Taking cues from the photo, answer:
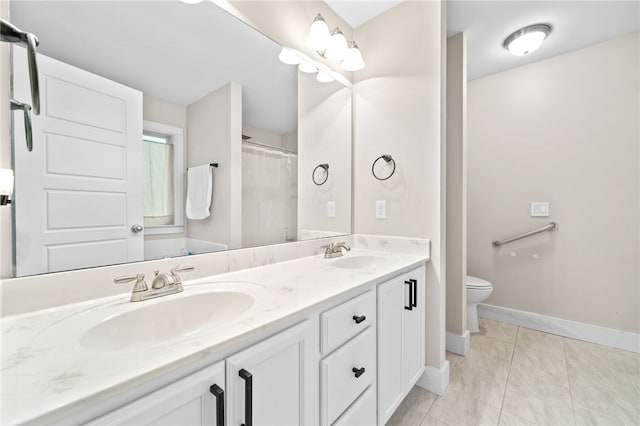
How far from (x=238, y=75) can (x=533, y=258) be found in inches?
112

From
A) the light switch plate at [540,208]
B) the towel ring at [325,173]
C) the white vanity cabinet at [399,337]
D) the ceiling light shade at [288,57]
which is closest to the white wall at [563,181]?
the light switch plate at [540,208]

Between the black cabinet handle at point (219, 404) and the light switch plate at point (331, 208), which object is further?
the light switch plate at point (331, 208)

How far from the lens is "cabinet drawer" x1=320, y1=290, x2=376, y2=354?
0.86m

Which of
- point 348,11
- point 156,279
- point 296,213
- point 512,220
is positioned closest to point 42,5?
point 156,279

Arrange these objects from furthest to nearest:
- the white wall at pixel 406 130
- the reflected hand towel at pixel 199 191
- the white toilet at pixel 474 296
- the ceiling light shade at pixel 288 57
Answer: the white toilet at pixel 474 296, the white wall at pixel 406 130, the ceiling light shade at pixel 288 57, the reflected hand towel at pixel 199 191

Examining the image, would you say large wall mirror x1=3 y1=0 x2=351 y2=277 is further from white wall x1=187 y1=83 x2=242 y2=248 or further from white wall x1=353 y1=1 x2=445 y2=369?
white wall x1=353 y1=1 x2=445 y2=369

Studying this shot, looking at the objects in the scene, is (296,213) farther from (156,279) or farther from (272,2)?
(272,2)

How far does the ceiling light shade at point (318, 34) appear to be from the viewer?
1524mm

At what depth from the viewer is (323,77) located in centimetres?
175

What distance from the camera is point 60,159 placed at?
2.61 feet

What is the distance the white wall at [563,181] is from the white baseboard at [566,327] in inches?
2.0

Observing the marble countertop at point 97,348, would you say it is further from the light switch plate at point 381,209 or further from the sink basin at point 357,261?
the light switch plate at point 381,209

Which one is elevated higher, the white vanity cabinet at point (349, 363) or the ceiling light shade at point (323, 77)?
the ceiling light shade at point (323, 77)

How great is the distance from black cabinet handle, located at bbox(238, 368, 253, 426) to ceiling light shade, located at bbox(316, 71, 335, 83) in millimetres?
1695
